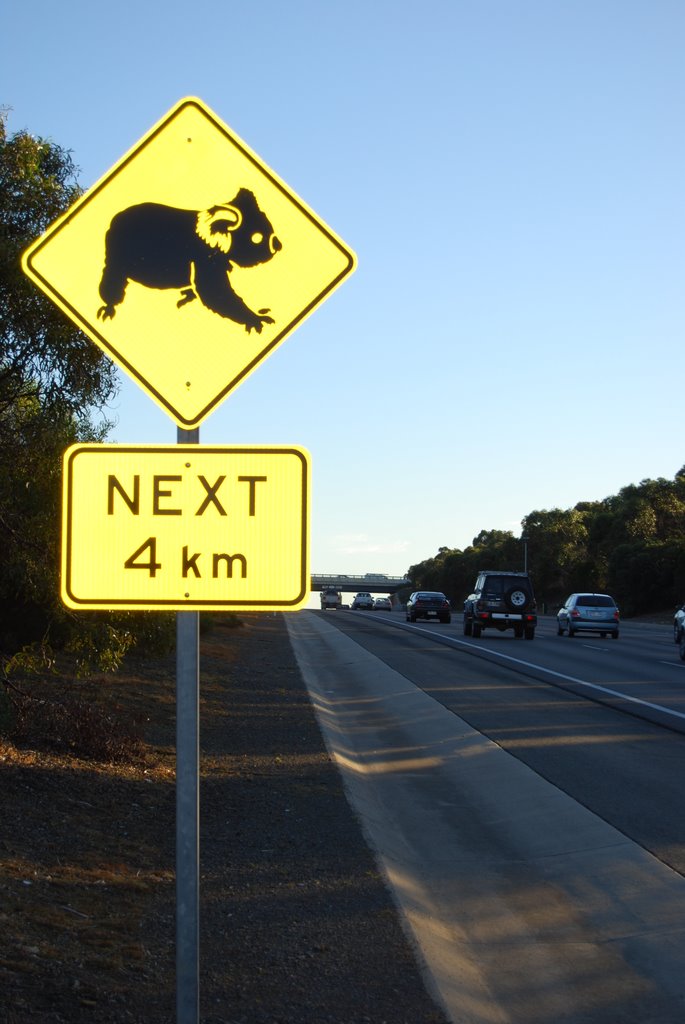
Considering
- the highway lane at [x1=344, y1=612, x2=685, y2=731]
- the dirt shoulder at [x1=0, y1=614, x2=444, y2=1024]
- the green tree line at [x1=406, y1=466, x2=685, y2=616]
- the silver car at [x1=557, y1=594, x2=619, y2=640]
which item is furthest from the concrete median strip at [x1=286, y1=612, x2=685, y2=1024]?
the green tree line at [x1=406, y1=466, x2=685, y2=616]

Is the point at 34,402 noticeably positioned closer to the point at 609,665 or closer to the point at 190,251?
the point at 190,251

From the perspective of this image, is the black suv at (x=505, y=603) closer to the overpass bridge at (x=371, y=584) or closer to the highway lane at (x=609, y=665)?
the highway lane at (x=609, y=665)

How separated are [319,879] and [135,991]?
2400 millimetres

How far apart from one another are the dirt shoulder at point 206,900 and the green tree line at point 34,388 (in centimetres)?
154

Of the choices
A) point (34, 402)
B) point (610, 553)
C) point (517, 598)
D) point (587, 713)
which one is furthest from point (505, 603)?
point (610, 553)

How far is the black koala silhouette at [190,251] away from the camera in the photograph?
327 centimetres

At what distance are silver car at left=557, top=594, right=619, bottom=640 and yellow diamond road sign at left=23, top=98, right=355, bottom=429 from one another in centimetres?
3842

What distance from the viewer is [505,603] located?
127 feet

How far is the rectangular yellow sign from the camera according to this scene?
3.12 metres

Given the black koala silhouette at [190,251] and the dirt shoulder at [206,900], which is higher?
the black koala silhouette at [190,251]

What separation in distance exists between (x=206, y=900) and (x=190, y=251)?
179 inches

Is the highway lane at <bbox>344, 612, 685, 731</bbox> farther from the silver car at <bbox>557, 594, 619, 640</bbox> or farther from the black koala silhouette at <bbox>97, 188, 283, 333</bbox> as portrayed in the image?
the black koala silhouette at <bbox>97, 188, 283, 333</bbox>

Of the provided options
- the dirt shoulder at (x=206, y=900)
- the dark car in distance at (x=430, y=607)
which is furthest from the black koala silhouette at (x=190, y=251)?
the dark car in distance at (x=430, y=607)

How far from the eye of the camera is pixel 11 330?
31.9 feet
